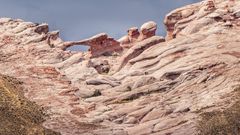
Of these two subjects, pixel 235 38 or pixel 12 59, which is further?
pixel 12 59

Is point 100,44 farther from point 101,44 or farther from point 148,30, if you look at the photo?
point 148,30

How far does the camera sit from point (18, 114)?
58875mm

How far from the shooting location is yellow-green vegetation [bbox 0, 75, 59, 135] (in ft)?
180

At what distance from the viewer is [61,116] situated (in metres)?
62.8

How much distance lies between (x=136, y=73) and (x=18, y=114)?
19.5m

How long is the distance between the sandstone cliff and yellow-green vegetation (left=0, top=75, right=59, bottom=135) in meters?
1.56

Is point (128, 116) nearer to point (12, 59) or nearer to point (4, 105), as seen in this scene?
point (4, 105)

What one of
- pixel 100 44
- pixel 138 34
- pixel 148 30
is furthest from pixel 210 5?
pixel 100 44

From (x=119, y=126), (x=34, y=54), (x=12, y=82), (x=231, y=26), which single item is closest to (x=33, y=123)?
(x=119, y=126)

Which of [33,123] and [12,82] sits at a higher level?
[12,82]

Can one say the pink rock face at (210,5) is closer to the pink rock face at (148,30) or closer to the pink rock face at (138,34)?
the pink rock face at (148,30)

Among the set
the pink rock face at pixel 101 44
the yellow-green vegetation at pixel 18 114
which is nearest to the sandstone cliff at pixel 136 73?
the pink rock face at pixel 101 44

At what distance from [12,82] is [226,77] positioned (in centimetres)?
2709

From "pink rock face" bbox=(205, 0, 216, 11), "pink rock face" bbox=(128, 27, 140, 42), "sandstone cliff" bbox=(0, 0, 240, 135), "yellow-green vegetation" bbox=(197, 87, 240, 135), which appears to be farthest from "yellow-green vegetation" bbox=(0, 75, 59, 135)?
"pink rock face" bbox=(128, 27, 140, 42)
